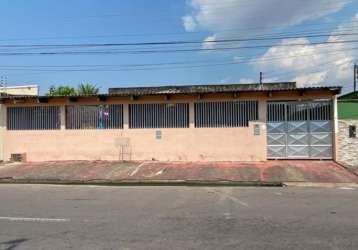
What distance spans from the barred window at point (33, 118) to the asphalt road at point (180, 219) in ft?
28.9

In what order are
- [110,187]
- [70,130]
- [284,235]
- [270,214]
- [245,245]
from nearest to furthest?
[245,245], [284,235], [270,214], [110,187], [70,130]

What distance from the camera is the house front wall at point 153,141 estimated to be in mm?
20875

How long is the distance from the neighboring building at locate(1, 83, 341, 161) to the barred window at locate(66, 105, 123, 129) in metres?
0.05

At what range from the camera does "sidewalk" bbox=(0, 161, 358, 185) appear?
1656cm

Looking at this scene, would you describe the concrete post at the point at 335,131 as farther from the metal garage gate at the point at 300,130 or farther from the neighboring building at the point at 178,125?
the metal garage gate at the point at 300,130

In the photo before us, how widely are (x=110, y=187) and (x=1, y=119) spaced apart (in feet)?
32.8

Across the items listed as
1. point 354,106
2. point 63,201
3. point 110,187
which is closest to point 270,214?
point 63,201

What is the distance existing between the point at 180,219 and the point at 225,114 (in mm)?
12537

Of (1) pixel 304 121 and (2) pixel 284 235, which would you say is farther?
(1) pixel 304 121

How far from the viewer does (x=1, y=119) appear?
22.9 m

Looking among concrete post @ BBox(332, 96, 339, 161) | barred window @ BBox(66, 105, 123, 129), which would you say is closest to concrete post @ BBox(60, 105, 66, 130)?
barred window @ BBox(66, 105, 123, 129)

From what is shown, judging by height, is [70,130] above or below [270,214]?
above

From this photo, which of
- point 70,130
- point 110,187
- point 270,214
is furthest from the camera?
point 70,130

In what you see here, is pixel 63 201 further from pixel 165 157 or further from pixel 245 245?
pixel 165 157
